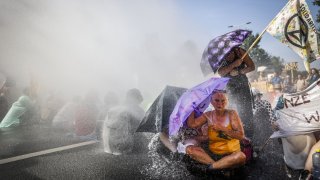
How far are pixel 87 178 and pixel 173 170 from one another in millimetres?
1244

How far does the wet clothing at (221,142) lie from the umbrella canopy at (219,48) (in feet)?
3.85

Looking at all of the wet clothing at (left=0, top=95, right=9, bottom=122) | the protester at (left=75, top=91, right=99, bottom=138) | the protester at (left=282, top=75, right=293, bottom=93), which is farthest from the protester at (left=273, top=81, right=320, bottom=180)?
the protester at (left=282, top=75, right=293, bottom=93)

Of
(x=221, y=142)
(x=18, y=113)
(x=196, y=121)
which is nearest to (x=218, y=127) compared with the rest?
(x=221, y=142)

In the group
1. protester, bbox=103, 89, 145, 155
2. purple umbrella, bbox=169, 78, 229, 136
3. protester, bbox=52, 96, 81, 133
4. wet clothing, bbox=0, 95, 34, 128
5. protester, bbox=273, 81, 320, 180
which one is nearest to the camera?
protester, bbox=273, 81, 320, 180

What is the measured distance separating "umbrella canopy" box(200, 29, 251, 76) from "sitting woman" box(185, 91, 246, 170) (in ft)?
3.04

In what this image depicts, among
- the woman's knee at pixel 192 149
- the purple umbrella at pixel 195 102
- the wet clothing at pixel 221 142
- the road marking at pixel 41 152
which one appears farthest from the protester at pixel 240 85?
the road marking at pixel 41 152

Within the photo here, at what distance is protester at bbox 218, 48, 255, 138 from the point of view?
15.8ft

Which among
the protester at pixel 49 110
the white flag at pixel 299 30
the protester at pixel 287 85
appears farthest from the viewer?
the protester at pixel 287 85

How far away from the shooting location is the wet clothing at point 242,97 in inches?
189

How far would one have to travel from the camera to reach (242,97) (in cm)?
483

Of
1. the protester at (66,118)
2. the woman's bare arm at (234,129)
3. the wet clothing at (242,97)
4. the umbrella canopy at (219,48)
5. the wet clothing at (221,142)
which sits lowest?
the protester at (66,118)

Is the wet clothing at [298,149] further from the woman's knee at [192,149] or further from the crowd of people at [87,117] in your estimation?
the crowd of people at [87,117]

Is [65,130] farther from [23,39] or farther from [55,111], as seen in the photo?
[23,39]

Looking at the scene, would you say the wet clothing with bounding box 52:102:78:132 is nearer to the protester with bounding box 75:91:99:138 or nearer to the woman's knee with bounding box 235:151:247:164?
the protester with bounding box 75:91:99:138
